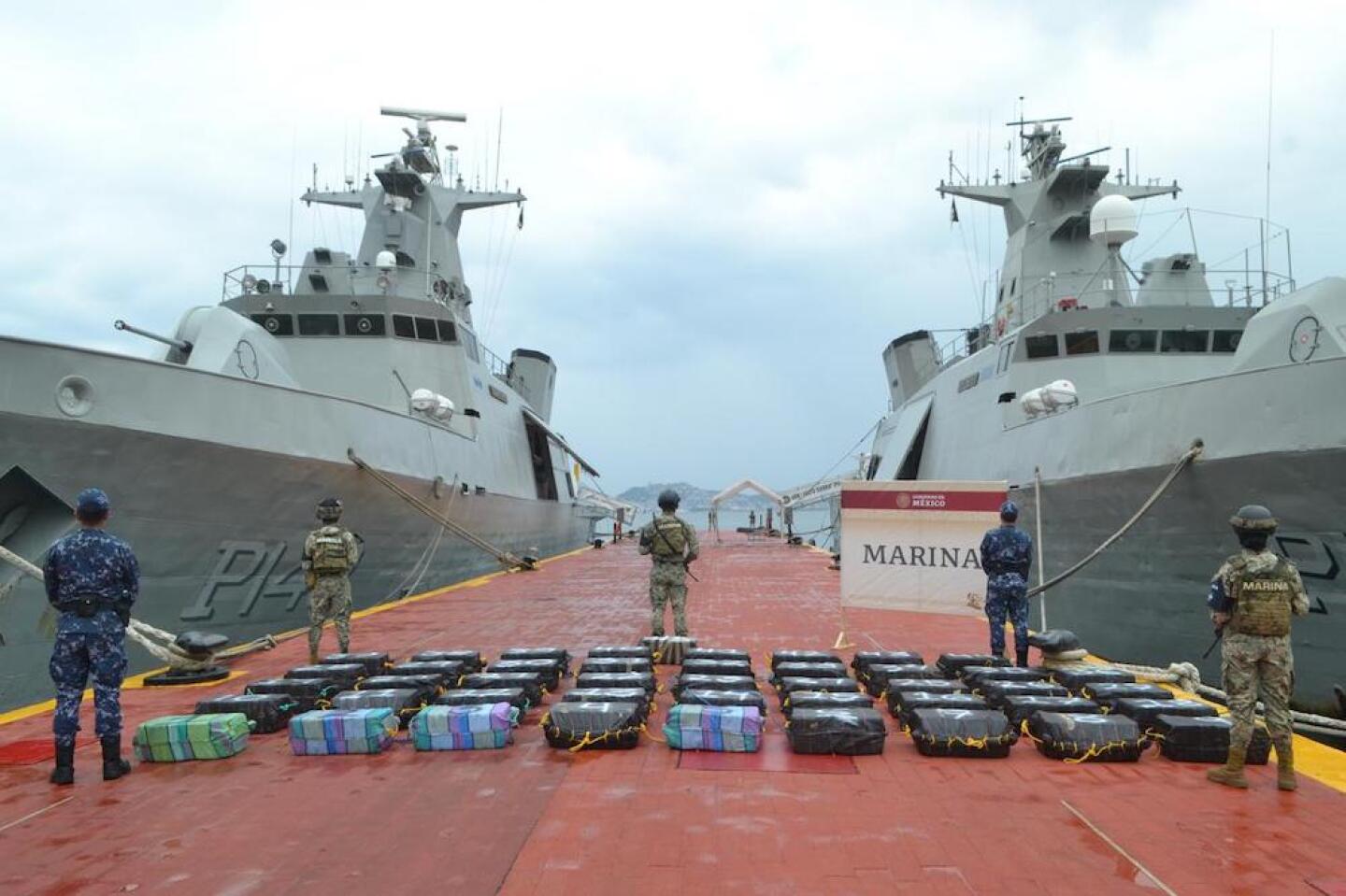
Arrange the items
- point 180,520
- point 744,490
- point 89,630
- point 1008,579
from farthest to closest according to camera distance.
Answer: point 744,490
point 180,520
point 1008,579
point 89,630

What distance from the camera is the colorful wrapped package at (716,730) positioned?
4.77 metres

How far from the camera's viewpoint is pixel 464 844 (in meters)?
3.49

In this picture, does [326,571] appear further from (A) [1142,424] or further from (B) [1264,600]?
(A) [1142,424]

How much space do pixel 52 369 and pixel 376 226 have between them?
42.7ft

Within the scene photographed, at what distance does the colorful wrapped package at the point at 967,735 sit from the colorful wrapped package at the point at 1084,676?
1604 mm

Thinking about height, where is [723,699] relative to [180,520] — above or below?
below

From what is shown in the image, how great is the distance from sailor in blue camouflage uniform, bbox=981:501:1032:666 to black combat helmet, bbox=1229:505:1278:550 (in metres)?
2.78

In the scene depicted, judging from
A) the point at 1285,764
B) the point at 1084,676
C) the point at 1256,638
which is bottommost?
the point at 1285,764

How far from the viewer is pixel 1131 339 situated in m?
13.5

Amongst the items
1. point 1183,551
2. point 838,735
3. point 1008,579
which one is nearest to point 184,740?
point 838,735

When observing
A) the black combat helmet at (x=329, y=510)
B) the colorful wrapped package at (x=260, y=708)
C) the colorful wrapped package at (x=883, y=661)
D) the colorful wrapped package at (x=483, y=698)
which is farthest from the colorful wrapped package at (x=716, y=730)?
the black combat helmet at (x=329, y=510)

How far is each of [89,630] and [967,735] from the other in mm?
4913

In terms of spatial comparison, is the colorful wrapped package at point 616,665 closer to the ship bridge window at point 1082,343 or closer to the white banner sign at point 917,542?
the white banner sign at point 917,542

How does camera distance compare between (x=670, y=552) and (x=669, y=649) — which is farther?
(x=670, y=552)
